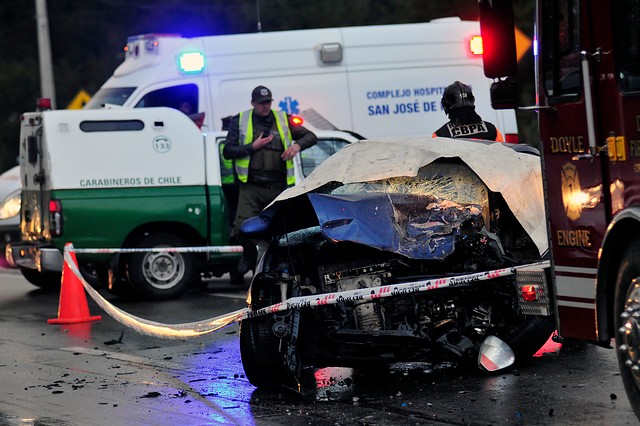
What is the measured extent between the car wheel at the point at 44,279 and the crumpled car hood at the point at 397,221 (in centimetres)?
827

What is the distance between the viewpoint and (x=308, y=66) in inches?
654

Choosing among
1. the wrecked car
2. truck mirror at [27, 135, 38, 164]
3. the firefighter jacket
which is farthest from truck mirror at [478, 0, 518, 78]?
truck mirror at [27, 135, 38, 164]

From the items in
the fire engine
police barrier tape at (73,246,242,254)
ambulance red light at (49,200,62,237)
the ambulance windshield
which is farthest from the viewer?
the ambulance windshield

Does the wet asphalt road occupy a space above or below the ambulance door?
below

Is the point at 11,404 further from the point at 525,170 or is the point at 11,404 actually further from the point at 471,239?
the point at 525,170

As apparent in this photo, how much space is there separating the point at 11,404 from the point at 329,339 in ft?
6.19

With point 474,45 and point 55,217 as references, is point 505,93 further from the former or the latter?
point 474,45

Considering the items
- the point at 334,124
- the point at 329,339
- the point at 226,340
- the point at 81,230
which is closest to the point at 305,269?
the point at 329,339

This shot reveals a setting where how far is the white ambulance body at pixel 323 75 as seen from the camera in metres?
16.2

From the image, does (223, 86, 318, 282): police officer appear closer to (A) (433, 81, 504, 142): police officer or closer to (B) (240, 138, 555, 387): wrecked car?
(A) (433, 81, 504, 142): police officer

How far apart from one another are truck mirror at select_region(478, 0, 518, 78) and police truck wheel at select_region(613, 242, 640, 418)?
1.32m

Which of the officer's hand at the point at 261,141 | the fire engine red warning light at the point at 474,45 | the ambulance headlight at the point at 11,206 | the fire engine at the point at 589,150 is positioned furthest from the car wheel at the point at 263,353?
the fire engine red warning light at the point at 474,45

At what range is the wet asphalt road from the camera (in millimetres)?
6777

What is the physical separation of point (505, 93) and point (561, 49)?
0.48 metres
